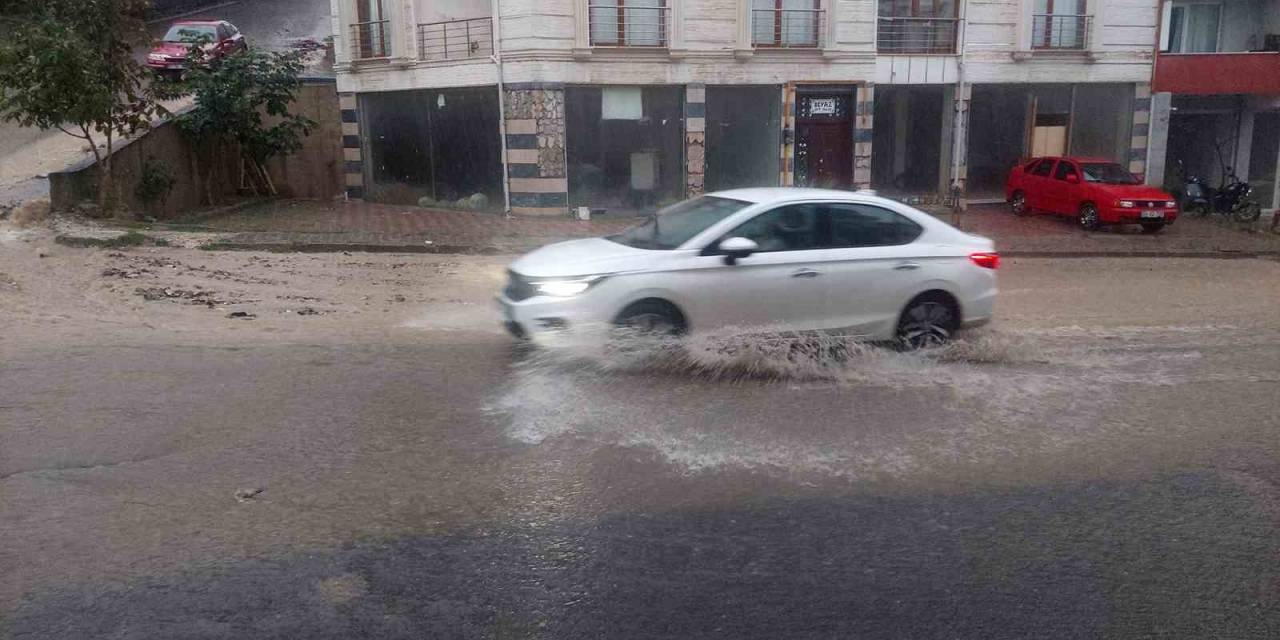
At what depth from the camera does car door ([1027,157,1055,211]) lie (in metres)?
22.4

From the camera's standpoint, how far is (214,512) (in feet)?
17.7

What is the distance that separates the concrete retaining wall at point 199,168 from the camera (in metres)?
16.8

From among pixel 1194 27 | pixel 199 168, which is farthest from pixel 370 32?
pixel 1194 27

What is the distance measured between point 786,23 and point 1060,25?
7178mm

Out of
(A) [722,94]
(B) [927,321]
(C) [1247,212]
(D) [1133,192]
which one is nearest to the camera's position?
(B) [927,321]

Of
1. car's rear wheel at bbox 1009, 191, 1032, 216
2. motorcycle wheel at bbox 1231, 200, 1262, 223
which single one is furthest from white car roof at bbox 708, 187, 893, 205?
motorcycle wheel at bbox 1231, 200, 1262, 223

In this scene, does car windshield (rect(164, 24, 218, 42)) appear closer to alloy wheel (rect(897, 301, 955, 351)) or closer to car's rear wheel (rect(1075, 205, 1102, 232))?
car's rear wheel (rect(1075, 205, 1102, 232))

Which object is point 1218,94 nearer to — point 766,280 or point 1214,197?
point 1214,197

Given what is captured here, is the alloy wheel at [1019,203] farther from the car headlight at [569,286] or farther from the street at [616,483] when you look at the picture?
the car headlight at [569,286]

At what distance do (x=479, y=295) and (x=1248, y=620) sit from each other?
9047 millimetres

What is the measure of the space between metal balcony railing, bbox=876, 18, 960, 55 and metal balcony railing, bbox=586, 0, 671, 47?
5259 millimetres

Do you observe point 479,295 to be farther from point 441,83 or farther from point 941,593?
point 441,83

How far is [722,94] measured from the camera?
875 inches

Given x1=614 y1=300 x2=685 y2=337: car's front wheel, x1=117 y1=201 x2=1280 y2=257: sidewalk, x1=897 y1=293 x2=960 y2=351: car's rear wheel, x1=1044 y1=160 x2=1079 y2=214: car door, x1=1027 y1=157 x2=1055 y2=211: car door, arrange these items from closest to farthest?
x1=614 y1=300 x2=685 y2=337: car's front wheel → x1=897 y1=293 x2=960 y2=351: car's rear wheel → x1=117 y1=201 x2=1280 y2=257: sidewalk → x1=1044 y1=160 x2=1079 y2=214: car door → x1=1027 y1=157 x2=1055 y2=211: car door
